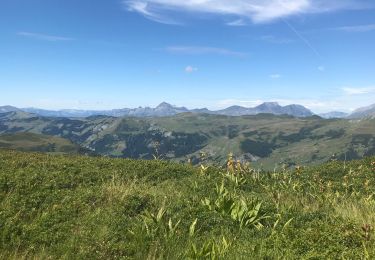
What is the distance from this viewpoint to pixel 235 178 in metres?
18.3

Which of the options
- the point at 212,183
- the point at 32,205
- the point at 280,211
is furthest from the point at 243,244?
the point at 212,183

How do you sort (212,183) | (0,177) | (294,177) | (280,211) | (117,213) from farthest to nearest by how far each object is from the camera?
(294,177), (212,183), (0,177), (280,211), (117,213)

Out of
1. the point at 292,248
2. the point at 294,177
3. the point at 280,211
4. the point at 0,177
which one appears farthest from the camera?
the point at 294,177

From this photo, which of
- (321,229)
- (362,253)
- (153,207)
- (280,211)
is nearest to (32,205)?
(153,207)

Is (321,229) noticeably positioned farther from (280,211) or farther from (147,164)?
(147,164)

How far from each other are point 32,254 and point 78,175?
9174 mm

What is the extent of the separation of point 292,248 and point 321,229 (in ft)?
4.89

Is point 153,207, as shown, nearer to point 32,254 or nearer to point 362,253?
point 32,254

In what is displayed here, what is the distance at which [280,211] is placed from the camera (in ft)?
40.7

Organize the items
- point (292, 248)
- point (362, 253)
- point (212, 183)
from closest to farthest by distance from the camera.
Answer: point (362, 253)
point (292, 248)
point (212, 183)

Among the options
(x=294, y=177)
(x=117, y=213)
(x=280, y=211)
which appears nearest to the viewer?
(x=117, y=213)

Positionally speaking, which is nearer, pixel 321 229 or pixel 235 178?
pixel 321 229

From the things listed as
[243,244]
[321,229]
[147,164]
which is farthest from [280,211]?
[147,164]

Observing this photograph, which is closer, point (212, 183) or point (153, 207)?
point (153, 207)
